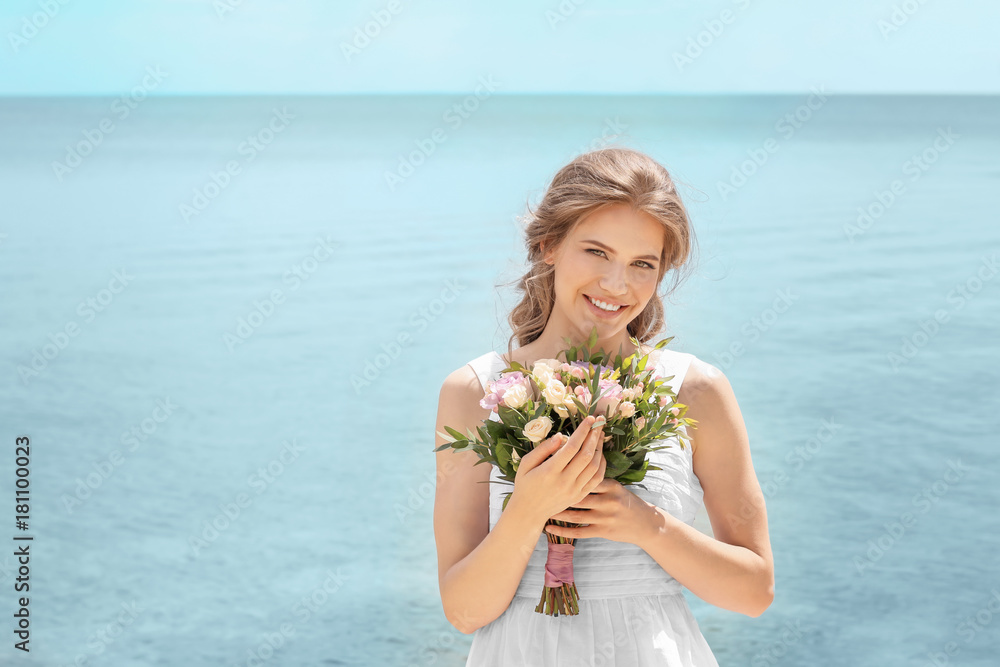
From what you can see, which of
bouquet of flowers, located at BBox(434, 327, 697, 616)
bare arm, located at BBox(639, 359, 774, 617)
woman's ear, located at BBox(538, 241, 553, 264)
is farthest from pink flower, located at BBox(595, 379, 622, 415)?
woman's ear, located at BBox(538, 241, 553, 264)

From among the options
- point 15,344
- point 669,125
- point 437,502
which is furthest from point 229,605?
point 669,125

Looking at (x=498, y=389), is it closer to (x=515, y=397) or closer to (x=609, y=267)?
(x=515, y=397)

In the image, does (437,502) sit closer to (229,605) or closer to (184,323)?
(229,605)

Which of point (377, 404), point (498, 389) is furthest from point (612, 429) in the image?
point (377, 404)

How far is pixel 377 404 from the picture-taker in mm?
10094

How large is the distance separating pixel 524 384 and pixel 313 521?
18.7 ft

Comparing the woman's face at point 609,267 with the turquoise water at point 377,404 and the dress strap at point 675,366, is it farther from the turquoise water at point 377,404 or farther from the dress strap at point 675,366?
the turquoise water at point 377,404

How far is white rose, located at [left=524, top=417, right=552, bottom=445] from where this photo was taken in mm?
2488

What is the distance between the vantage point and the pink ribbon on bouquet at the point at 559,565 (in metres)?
2.73

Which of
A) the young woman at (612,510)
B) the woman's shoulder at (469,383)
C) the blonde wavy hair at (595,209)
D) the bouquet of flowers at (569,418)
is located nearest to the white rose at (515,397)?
the bouquet of flowers at (569,418)

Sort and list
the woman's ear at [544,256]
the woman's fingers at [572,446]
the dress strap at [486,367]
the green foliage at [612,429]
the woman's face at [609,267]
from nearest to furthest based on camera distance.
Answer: the woman's fingers at [572,446], the green foliage at [612,429], the woman's face at [609,267], the dress strap at [486,367], the woman's ear at [544,256]

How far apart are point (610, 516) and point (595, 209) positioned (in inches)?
35.1

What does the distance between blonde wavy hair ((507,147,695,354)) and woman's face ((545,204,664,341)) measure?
0.11 ft

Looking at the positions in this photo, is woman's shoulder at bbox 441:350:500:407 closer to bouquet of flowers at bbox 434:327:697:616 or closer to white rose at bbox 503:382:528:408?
bouquet of flowers at bbox 434:327:697:616
